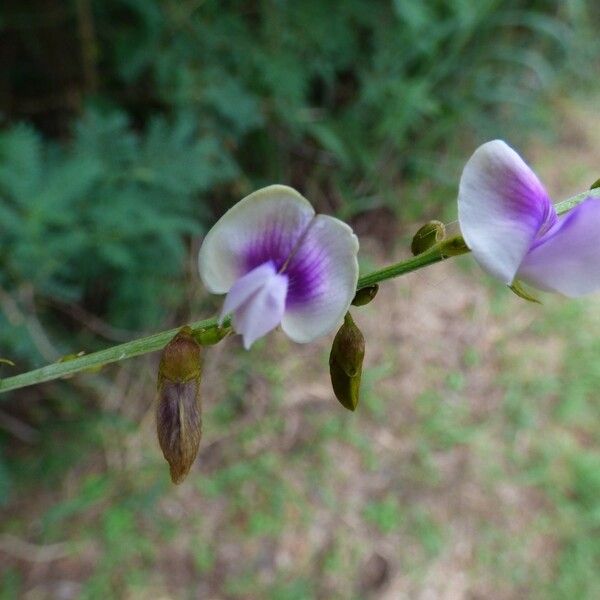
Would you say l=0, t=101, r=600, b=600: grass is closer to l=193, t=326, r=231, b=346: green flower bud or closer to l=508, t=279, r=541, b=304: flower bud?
l=193, t=326, r=231, b=346: green flower bud

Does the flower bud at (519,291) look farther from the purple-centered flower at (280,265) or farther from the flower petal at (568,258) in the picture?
the purple-centered flower at (280,265)

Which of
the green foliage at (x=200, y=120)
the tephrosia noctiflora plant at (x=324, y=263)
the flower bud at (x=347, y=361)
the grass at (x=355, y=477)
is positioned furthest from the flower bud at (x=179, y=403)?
the grass at (x=355, y=477)

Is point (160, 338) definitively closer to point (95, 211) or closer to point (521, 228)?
point (521, 228)

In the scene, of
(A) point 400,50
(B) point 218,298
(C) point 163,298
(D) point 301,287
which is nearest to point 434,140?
(A) point 400,50

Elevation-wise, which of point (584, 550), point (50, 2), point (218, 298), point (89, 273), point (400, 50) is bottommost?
point (584, 550)

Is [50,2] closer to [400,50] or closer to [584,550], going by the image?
[400,50]

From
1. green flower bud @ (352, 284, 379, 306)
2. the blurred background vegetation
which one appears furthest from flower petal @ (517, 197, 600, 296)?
the blurred background vegetation

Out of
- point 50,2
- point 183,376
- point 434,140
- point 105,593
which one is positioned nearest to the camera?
point 183,376
